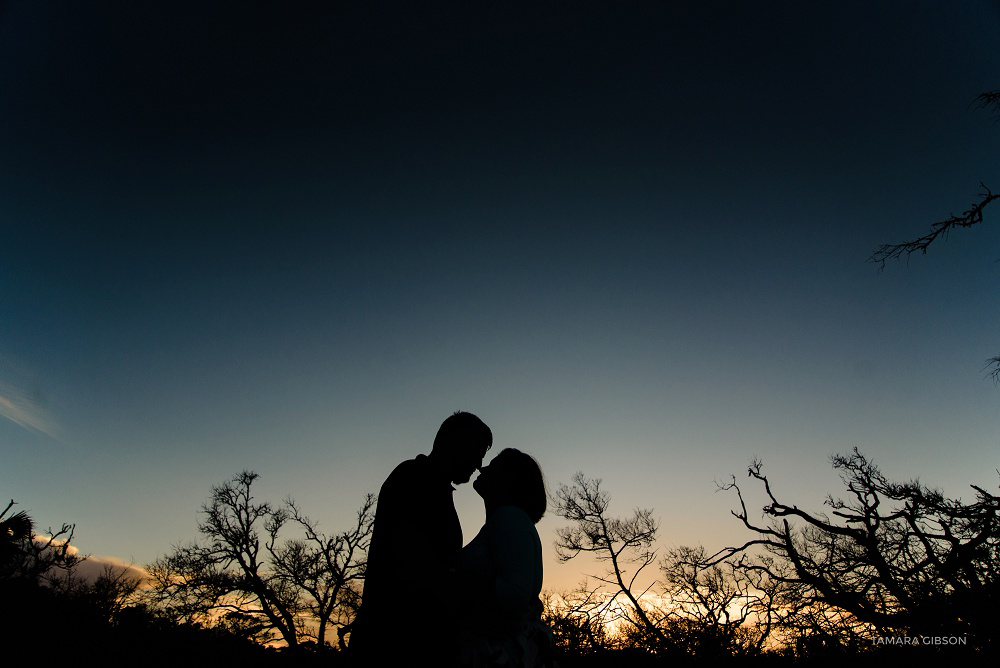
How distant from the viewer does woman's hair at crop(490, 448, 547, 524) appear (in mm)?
1977

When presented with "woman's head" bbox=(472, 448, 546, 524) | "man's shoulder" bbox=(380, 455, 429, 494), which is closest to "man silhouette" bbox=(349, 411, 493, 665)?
"man's shoulder" bbox=(380, 455, 429, 494)

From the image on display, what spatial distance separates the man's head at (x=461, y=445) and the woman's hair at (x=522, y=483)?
0.10m

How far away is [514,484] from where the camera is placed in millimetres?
1991

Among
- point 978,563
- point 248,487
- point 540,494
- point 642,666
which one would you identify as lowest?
point 642,666

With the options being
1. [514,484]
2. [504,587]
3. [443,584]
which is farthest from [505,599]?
[514,484]

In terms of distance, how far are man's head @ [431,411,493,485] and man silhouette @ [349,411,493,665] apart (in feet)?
0.28

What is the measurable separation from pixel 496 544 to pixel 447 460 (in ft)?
1.45

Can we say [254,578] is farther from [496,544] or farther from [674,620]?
[496,544]

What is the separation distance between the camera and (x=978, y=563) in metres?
5.96

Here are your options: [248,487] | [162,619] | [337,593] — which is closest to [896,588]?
[162,619]

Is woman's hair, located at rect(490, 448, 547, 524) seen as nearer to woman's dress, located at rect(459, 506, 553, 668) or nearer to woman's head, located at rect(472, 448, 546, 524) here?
woman's head, located at rect(472, 448, 546, 524)

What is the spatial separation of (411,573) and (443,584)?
0.11 meters

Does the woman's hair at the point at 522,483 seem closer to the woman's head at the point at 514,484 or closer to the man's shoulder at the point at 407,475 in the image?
the woman's head at the point at 514,484

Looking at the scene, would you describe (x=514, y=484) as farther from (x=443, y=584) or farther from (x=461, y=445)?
(x=443, y=584)
